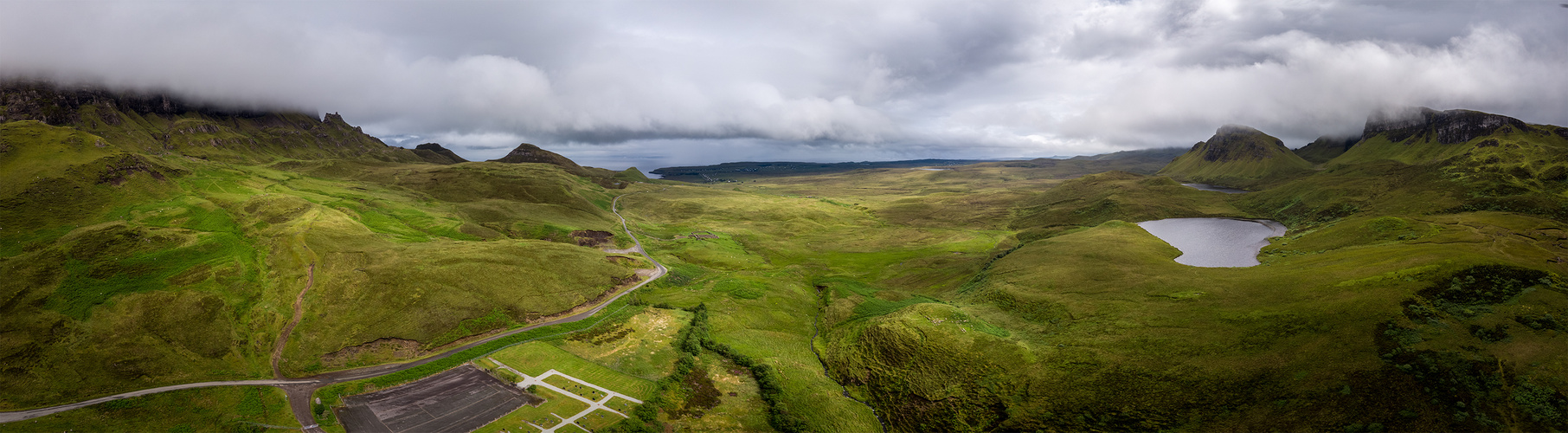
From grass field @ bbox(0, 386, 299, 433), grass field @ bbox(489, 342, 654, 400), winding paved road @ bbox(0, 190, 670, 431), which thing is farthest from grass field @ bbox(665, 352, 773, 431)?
grass field @ bbox(0, 386, 299, 433)

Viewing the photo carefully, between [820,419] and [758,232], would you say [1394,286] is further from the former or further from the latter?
[758,232]

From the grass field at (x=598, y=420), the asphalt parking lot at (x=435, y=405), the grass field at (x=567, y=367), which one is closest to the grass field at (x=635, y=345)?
the grass field at (x=567, y=367)

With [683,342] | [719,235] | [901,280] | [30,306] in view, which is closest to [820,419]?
[683,342]

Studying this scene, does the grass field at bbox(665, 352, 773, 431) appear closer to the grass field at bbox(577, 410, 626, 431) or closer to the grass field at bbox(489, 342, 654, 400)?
the grass field at bbox(577, 410, 626, 431)

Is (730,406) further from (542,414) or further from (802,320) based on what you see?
(802,320)

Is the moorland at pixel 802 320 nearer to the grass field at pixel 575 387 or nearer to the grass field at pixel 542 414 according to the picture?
the grass field at pixel 575 387

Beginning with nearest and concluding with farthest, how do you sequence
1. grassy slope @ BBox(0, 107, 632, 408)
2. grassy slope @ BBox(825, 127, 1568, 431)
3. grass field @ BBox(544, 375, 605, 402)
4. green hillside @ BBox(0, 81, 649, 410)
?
grassy slope @ BBox(825, 127, 1568, 431), grass field @ BBox(544, 375, 605, 402), grassy slope @ BBox(0, 107, 632, 408), green hillside @ BBox(0, 81, 649, 410)

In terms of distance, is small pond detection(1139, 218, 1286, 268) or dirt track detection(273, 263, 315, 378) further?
small pond detection(1139, 218, 1286, 268)
